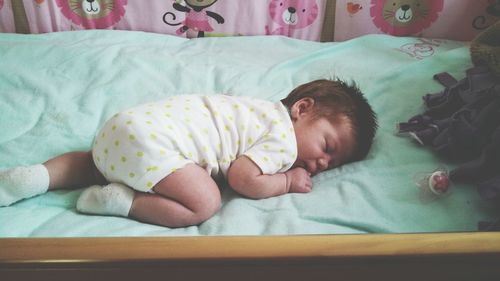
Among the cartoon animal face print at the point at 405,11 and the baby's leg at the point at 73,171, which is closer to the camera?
the baby's leg at the point at 73,171

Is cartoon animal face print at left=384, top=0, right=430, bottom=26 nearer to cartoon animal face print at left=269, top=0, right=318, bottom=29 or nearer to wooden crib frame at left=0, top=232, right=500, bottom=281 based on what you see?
cartoon animal face print at left=269, top=0, right=318, bottom=29

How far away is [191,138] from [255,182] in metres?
0.15

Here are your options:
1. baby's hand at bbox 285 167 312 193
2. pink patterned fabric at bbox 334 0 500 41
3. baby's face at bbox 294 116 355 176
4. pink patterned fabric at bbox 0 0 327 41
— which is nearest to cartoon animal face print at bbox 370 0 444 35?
pink patterned fabric at bbox 334 0 500 41

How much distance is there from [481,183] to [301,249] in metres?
0.52

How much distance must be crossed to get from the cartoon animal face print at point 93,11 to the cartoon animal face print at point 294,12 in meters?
0.58

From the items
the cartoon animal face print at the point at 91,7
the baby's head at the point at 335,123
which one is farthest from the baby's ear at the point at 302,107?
the cartoon animal face print at the point at 91,7

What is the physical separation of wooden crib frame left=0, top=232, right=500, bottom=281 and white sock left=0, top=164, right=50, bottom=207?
388 millimetres

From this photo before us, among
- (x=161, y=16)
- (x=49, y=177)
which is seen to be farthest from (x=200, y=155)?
(x=161, y=16)

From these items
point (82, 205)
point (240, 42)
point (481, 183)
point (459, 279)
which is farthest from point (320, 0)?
point (459, 279)

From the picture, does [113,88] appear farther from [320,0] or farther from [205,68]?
[320,0]

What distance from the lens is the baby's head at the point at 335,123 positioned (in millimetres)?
978

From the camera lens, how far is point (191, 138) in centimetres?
87

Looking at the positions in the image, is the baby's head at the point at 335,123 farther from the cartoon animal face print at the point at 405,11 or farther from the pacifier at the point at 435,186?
the cartoon animal face print at the point at 405,11

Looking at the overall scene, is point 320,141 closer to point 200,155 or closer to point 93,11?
point 200,155
